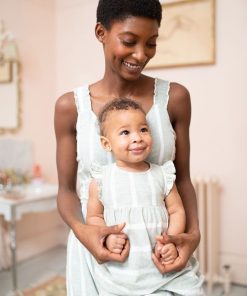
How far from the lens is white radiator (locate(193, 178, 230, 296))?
292cm

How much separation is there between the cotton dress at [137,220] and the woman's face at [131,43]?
26cm

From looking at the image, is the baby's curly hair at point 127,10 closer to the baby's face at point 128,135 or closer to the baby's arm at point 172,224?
the baby's face at point 128,135

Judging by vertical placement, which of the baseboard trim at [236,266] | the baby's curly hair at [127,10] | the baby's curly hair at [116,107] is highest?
the baby's curly hair at [127,10]

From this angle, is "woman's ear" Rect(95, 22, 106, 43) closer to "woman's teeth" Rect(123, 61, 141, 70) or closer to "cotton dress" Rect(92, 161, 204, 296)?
"woman's teeth" Rect(123, 61, 141, 70)

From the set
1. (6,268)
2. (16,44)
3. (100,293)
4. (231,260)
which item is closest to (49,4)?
(16,44)

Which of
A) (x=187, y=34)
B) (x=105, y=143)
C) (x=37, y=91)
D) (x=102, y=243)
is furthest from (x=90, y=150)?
(x=37, y=91)

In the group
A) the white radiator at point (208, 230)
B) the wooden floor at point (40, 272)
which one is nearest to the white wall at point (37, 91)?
the wooden floor at point (40, 272)

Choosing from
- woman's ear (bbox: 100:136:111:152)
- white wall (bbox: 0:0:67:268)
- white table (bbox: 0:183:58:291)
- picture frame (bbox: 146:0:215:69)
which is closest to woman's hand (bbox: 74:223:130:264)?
woman's ear (bbox: 100:136:111:152)

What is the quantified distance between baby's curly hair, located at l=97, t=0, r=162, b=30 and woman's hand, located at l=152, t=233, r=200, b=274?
0.53 metres

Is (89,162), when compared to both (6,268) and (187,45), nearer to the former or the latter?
(187,45)

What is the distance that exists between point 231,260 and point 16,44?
2.71m

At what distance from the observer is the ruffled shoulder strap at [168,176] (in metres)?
0.97

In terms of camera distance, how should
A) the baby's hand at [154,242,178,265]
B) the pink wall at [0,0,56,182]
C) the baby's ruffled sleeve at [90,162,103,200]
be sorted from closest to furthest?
the baby's hand at [154,242,178,265]
the baby's ruffled sleeve at [90,162,103,200]
the pink wall at [0,0,56,182]

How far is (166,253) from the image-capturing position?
0.85 m
